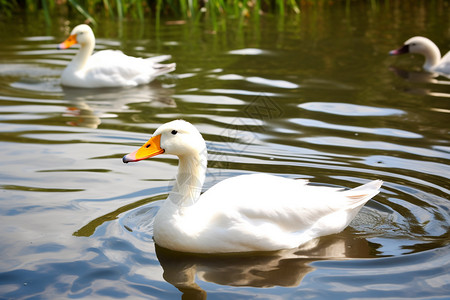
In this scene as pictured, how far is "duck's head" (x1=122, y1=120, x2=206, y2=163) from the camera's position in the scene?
5066mm

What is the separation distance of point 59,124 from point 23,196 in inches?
94.2

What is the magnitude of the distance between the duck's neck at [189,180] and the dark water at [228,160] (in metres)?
0.40

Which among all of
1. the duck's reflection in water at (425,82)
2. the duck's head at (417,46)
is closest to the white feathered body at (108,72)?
the duck's reflection in water at (425,82)

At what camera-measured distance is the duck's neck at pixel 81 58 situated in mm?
10578

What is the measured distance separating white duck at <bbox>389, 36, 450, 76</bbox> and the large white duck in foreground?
6987 mm

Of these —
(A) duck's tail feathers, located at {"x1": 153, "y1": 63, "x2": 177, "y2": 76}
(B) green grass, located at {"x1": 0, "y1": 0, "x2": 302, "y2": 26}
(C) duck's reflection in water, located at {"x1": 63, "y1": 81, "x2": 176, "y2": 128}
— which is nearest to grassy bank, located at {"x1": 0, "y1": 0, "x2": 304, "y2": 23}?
(B) green grass, located at {"x1": 0, "y1": 0, "x2": 302, "y2": 26}

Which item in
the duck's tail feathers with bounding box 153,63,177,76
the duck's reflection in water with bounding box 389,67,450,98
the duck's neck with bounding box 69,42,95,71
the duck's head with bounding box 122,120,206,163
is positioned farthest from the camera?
the duck's tail feathers with bounding box 153,63,177,76

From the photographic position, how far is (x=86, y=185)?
248 inches

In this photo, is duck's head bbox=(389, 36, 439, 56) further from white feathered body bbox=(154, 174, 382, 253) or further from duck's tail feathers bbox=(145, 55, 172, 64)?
white feathered body bbox=(154, 174, 382, 253)

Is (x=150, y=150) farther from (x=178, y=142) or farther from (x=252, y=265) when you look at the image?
(x=252, y=265)

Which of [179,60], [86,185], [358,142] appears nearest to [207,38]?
[179,60]

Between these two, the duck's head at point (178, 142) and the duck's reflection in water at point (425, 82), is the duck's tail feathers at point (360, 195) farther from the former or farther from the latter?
the duck's reflection in water at point (425, 82)

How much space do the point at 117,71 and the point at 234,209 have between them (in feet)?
19.9

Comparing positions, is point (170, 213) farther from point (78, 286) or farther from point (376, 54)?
point (376, 54)
